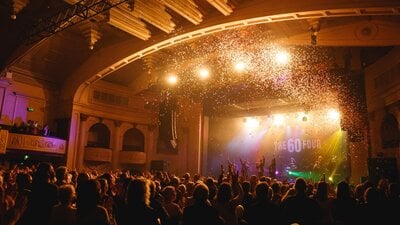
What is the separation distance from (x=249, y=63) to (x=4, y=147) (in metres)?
11.1

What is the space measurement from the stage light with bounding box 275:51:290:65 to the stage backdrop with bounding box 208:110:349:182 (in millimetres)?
6375

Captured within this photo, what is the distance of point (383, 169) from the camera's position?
11648 millimetres

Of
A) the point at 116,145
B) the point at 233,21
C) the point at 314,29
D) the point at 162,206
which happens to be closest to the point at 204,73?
the point at 233,21

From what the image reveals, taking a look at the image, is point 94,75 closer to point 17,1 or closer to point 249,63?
point 17,1

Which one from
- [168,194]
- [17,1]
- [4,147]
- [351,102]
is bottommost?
[168,194]

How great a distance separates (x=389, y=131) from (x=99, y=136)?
1455 centimetres

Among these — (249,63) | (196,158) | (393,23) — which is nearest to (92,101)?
(196,158)

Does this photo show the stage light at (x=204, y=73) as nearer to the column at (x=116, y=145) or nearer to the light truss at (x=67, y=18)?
the light truss at (x=67, y=18)

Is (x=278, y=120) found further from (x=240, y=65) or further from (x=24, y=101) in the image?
(x=24, y=101)

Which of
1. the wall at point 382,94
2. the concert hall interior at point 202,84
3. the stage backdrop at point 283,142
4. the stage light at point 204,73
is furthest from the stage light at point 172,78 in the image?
the wall at point 382,94

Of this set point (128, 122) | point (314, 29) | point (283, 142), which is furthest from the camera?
point (283, 142)

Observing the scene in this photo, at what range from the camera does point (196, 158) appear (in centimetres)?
2011

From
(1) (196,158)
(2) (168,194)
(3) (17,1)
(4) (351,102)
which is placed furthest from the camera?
(1) (196,158)

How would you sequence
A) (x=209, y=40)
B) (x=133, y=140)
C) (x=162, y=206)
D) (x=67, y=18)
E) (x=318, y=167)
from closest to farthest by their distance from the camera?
(x=162, y=206), (x=67, y=18), (x=209, y=40), (x=318, y=167), (x=133, y=140)
